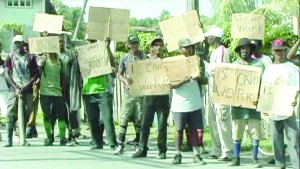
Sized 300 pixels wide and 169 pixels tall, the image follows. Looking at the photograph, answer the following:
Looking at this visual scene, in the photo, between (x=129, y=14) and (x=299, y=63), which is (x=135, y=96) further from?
(x=299, y=63)

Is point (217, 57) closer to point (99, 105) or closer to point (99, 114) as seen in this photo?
point (99, 105)

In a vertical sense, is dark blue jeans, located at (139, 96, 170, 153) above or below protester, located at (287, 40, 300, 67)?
below

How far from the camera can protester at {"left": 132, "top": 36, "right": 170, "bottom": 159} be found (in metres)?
12.0

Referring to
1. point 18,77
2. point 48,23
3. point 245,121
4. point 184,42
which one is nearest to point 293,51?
point 245,121

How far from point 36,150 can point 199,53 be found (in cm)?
338

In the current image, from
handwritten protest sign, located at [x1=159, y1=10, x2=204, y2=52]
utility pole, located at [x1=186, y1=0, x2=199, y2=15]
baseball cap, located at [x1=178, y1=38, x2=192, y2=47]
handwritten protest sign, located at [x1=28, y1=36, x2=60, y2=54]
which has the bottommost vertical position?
handwritten protest sign, located at [x1=28, y1=36, x2=60, y2=54]

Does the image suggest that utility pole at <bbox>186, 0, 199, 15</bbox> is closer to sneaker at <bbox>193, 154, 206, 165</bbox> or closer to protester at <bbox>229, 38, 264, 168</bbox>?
protester at <bbox>229, 38, 264, 168</bbox>

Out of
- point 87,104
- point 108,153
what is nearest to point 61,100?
point 87,104

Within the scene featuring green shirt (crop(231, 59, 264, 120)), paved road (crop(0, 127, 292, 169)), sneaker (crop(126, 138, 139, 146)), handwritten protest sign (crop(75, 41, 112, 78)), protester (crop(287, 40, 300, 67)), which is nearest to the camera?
protester (crop(287, 40, 300, 67))

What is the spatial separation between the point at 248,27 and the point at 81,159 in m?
3.36

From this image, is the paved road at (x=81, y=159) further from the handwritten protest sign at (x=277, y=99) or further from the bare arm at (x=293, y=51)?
the bare arm at (x=293, y=51)

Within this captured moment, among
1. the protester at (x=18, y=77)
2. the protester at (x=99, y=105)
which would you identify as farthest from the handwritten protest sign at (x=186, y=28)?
the protester at (x=18, y=77)

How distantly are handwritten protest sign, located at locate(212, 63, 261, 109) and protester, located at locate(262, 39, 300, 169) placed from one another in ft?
1.48

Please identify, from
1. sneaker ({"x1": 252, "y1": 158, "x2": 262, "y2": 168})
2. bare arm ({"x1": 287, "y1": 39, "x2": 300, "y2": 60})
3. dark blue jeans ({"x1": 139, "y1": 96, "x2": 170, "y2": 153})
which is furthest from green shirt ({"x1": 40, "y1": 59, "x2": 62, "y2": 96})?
bare arm ({"x1": 287, "y1": 39, "x2": 300, "y2": 60})
